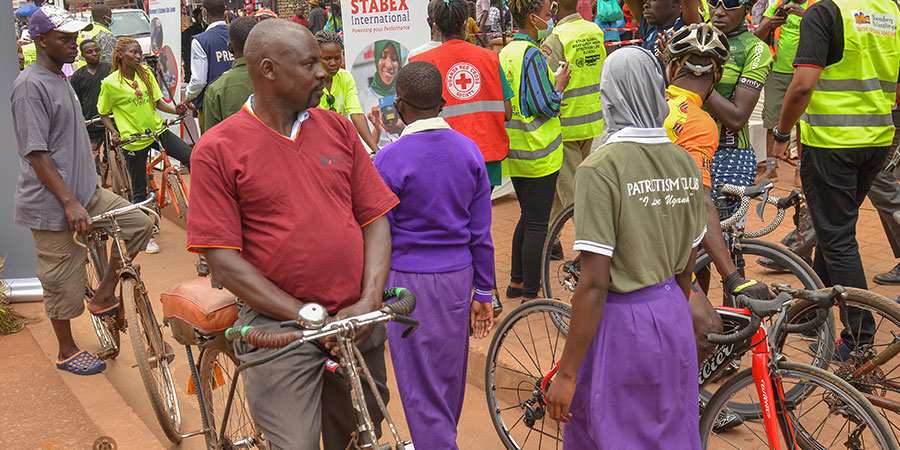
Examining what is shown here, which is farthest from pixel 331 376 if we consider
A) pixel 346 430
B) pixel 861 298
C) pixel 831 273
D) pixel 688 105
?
pixel 831 273

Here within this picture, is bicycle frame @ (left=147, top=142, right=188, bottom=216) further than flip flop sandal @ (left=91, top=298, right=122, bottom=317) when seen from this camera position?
Yes

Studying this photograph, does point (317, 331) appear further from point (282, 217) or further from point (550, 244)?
point (550, 244)

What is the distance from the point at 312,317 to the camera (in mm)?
2422

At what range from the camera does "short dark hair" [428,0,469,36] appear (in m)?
5.32

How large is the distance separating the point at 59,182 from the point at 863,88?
478 cm

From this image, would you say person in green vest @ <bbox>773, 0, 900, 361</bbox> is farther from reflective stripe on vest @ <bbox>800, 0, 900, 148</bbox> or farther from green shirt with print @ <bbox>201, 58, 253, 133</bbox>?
green shirt with print @ <bbox>201, 58, 253, 133</bbox>

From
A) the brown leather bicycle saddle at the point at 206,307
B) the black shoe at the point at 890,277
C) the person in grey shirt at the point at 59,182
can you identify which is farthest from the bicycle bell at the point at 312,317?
the black shoe at the point at 890,277

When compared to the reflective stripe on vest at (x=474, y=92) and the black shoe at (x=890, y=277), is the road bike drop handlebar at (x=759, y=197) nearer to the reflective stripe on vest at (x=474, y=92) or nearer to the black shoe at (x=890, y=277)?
the reflective stripe on vest at (x=474, y=92)

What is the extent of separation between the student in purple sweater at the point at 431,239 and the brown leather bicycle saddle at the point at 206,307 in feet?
2.25

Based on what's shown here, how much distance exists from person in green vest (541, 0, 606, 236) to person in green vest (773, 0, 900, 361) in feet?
6.04

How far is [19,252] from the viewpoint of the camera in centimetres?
708

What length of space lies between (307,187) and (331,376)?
0.73 metres

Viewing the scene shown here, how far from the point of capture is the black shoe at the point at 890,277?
19.2ft

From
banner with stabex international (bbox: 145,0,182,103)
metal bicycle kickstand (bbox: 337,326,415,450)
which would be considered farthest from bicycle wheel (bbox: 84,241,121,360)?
banner with stabex international (bbox: 145,0,182,103)
